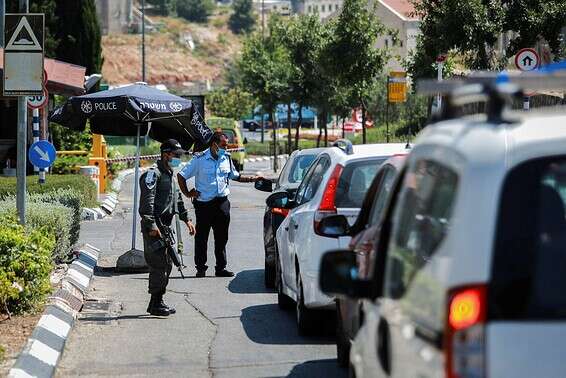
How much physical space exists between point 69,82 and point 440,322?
91.9ft

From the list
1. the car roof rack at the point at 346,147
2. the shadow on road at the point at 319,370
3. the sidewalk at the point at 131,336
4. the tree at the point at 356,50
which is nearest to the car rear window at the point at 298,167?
the sidewalk at the point at 131,336

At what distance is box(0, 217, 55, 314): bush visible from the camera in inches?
433

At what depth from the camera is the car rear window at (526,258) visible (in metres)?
3.94

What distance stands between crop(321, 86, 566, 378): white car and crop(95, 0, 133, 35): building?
142067 millimetres

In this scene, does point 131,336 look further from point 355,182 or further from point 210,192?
point 210,192

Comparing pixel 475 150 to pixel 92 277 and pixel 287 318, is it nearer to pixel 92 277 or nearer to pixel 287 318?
pixel 287 318

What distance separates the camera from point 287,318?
41.1 ft

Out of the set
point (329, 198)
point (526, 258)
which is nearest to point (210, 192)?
point (329, 198)

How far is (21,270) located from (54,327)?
578 millimetres

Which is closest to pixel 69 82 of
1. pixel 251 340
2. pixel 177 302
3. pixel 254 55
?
pixel 177 302

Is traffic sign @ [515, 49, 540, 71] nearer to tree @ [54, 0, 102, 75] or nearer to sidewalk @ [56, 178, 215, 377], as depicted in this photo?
sidewalk @ [56, 178, 215, 377]

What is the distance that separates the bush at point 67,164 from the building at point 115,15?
11329 centimetres

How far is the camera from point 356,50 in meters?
43.1

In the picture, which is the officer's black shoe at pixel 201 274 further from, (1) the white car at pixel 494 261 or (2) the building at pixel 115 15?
(2) the building at pixel 115 15
